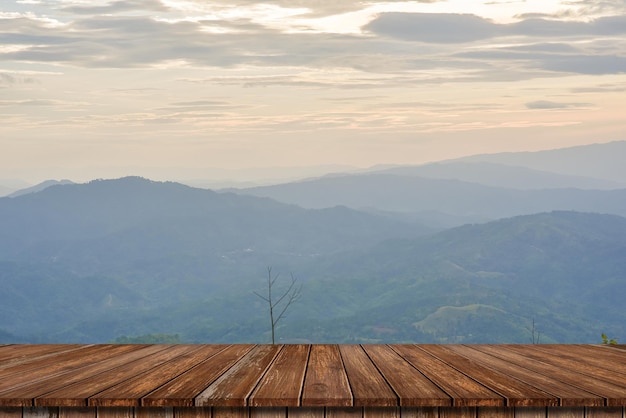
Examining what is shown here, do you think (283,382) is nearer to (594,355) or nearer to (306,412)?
(306,412)

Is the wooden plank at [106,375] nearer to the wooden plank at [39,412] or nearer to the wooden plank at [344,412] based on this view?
the wooden plank at [39,412]

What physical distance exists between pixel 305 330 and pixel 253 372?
166 metres

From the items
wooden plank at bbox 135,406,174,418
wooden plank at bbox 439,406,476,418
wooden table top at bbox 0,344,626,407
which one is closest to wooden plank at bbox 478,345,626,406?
wooden table top at bbox 0,344,626,407

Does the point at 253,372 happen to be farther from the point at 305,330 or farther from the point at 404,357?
the point at 305,330

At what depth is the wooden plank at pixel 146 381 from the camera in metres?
3.54

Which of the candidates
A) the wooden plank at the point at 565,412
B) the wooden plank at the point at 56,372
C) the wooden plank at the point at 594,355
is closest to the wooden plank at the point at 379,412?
the wooden plank at the point at 565,412

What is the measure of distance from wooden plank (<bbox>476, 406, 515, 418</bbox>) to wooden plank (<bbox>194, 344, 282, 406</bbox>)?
121 centimetres

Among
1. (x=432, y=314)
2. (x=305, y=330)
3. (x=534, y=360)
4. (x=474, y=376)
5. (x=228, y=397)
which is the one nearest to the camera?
(x=228, y=397)

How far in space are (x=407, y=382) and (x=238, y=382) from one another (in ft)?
3.11

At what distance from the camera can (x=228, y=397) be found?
3.54m

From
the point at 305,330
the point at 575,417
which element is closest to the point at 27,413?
the point at 575,417

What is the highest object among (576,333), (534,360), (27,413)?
(27,413)

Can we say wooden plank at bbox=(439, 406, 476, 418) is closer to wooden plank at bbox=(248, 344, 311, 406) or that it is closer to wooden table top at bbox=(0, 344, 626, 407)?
wooden table top at bbox=(0, 344, 626, 407)

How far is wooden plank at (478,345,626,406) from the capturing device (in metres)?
3.64
